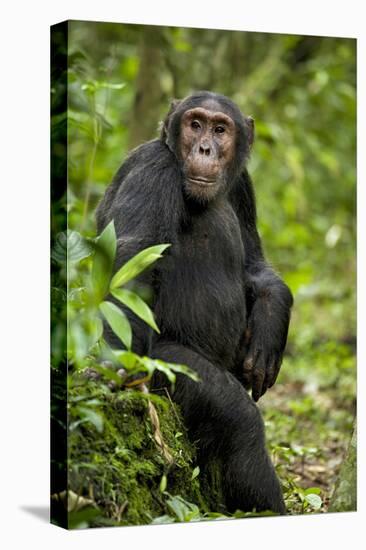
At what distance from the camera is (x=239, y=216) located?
6859 millimetres

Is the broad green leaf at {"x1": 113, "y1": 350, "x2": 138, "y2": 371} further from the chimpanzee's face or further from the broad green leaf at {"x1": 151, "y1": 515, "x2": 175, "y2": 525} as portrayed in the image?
the chimpanzee's face

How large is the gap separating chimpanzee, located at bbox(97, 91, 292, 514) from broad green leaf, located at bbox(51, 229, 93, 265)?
8.1 inches

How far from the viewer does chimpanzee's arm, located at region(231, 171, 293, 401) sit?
6.45 metres

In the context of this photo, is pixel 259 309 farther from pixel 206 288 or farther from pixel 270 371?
pixel 206 288

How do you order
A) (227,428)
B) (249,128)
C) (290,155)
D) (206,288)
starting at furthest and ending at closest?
(290,155) < (249,128) < (206,288) < (227,428)

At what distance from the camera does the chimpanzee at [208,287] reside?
5.88 metres

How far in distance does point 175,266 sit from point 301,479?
2299 mm

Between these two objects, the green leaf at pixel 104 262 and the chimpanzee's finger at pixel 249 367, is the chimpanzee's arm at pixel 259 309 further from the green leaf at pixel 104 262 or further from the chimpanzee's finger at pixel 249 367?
the green leaf at pixel 104 262

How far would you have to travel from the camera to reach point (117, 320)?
A: 5.23 metres

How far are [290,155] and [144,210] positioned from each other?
520cm

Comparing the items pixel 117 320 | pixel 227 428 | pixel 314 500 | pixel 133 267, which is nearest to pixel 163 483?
pixel 227 428

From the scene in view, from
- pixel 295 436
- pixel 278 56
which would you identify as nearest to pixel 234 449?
pixel 295 436

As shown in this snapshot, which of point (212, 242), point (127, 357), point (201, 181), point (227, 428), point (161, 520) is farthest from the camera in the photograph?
point (212, 242)

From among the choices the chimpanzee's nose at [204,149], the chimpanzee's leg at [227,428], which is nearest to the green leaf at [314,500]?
the chimpanzee's leg at [227,428]
